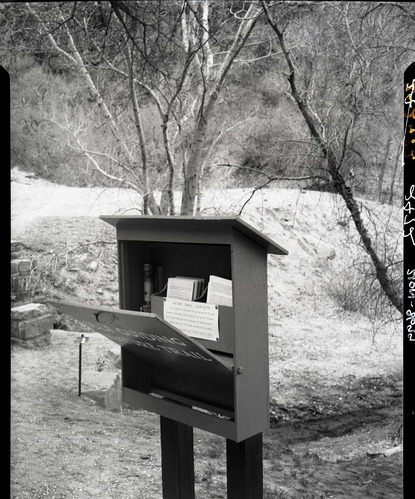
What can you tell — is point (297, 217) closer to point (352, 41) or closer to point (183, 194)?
point (183, 194)

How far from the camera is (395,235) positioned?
401 cm

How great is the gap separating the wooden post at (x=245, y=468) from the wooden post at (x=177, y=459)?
25 centimetres

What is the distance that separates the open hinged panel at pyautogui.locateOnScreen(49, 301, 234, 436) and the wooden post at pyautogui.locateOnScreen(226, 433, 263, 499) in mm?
88

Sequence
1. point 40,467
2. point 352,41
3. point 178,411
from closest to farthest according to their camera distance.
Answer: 1. point 178,411
2. point 40,467
3. point 352,41

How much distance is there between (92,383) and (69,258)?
98 centimetres

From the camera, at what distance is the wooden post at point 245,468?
183 centimetres

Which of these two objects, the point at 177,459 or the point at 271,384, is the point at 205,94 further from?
the point at 177,459

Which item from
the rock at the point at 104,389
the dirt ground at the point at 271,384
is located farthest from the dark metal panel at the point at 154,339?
the rock at the point at 104,389

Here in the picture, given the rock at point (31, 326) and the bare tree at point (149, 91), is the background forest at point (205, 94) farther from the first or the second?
the rock at point (31, 326)

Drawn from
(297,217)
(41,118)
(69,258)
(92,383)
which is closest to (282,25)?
(297,217)

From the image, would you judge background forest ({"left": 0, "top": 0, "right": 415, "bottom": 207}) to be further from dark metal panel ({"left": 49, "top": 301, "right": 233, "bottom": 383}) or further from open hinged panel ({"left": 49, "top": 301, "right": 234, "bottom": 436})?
dark metal panel ({"left": 49, "top": 301, "right": 233, "bottom": 383})

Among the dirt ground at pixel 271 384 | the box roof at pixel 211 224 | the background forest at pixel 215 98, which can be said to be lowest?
the dirt ground at pixel 271 384

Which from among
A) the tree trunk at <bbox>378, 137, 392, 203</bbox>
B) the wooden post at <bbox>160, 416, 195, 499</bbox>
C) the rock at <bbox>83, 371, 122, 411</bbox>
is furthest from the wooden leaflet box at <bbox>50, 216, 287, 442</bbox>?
the tree trunk at <bbox>378, 137, 392, 203</bbox>

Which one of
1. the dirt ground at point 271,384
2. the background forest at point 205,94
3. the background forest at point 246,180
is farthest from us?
the background forest at point 205,94
